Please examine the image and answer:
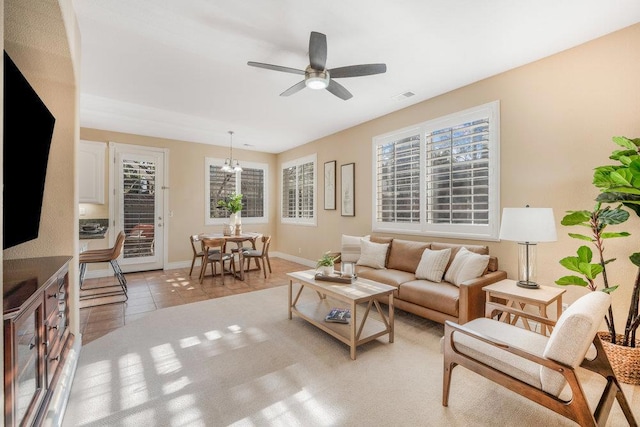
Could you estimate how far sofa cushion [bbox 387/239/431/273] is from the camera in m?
3.74

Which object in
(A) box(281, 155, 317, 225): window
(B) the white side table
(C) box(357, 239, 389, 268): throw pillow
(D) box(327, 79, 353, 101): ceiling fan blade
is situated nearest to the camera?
(B) the white side table

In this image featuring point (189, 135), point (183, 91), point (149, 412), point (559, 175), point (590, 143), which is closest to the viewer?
point (149, 412)

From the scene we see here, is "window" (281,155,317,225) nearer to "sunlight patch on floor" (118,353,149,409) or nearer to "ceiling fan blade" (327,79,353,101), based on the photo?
"ceiling fan blade" (327,79,353,101)

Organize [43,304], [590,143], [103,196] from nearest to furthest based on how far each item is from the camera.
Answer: [43,304] → [590,143] → [103,196]

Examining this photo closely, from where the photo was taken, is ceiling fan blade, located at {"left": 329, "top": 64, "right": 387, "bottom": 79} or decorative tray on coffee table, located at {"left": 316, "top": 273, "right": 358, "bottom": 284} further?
decorative tray on coffee table, located at {"left": 316, "top": 273, "right": 358, "bottom": 284}

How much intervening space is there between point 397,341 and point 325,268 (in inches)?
40.1

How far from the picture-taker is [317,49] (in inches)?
92.4

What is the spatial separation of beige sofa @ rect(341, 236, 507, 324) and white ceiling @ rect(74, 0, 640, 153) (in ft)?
6.73

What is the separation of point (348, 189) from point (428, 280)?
2423 mm

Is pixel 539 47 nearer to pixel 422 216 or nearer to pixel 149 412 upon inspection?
pixel 422 216

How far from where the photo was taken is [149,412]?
1835 mm

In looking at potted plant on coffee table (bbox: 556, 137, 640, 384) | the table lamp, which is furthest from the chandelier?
potted plant on coffee table (bbox: 556, 137, 640, 384)

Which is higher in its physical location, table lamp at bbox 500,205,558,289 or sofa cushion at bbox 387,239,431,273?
table lamp at bbox 500,205,558,289

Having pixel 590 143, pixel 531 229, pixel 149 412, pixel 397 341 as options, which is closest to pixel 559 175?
pixel 590 143
